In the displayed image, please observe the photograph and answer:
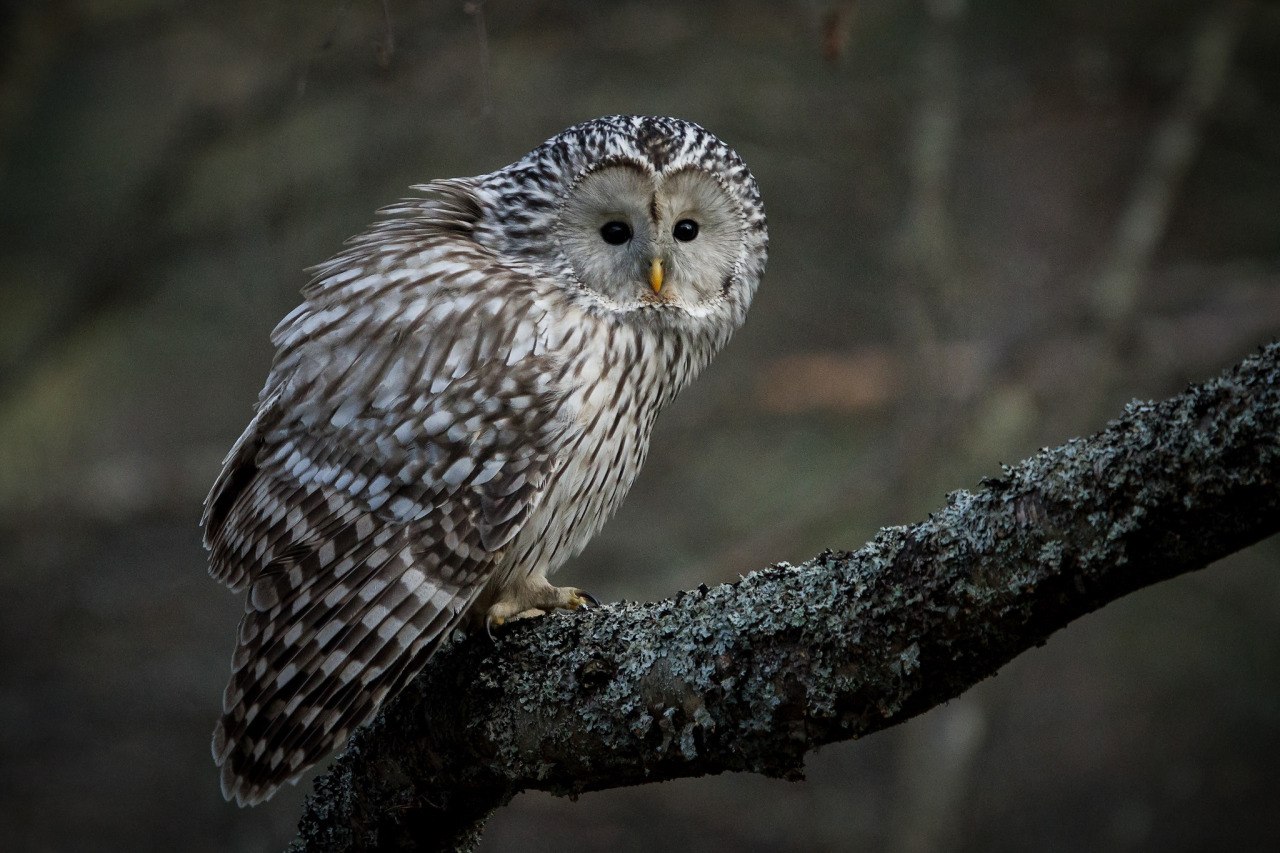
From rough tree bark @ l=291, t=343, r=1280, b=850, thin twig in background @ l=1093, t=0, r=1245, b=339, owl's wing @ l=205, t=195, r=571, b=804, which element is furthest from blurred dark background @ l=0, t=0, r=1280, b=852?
rough tree bark @ l=291, t=343, r=1280, b=850

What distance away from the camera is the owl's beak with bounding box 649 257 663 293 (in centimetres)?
289

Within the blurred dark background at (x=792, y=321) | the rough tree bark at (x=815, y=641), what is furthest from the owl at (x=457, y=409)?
the blurred dark background at (x=792, y=321)

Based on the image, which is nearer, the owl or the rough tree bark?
the rough tree bark

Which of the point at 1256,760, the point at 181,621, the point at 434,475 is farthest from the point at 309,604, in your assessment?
the point at 1256,760

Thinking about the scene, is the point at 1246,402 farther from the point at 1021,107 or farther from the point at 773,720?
the point at 1021,107

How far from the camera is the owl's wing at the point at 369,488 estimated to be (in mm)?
2498

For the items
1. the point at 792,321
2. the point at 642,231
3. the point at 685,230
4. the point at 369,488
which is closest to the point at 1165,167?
the point at 792,321

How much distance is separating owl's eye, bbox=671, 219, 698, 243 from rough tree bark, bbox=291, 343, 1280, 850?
3.36 ft

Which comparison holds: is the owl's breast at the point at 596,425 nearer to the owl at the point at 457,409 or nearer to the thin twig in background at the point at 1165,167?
the owl at the point at 457,409

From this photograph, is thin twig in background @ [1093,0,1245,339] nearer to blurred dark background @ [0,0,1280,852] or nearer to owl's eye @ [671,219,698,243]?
blurred dark background @ [0,0,1280,852]

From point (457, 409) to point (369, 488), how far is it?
26 centimetres

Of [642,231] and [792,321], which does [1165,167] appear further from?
[642,231]

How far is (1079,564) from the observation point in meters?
1.59

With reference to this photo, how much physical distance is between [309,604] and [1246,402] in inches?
72.8
